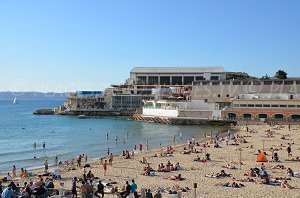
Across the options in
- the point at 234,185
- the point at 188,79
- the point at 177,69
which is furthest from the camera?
the point at 177,69

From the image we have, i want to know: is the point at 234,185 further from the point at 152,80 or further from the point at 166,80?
the point at 152,80

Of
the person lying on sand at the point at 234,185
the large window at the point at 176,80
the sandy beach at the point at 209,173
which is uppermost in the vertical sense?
the large window at the point at 176,80

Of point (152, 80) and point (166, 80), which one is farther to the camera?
point (152, 80)

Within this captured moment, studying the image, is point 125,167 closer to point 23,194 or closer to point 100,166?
point 100,166

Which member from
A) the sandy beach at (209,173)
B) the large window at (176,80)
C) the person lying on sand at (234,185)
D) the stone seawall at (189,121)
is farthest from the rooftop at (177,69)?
the person lying on sand at (234,185)

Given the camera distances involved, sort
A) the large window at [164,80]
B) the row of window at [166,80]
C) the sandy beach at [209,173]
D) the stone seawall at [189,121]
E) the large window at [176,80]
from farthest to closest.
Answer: the large window at [164,80]
the large window at [176,80]
the row of window at [166,80]
the stone seawall at [189,121]
the sandy beach at [209,173]

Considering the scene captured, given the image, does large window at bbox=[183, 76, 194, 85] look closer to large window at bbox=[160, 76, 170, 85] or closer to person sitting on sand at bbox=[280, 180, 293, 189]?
large window at bbox=[160, 76, 170, 85]

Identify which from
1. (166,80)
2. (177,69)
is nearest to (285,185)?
(166,80)

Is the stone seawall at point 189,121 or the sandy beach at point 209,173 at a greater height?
the stone seawall at point 189,121

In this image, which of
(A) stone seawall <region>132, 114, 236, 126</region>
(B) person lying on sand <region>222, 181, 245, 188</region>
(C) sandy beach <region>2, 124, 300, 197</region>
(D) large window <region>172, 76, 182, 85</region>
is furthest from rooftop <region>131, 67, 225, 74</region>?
(B) person lying on sand <region>222, 181, 245, 188</region>

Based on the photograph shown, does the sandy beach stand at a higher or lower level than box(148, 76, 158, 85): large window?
lower

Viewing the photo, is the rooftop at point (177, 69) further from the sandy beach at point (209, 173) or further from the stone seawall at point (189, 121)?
the sandy beach at point (209, 173)

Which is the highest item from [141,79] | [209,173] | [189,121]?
[141,79]

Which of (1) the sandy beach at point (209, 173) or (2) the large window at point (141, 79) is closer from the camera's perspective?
(1) the sandy beach at point (209, 173)
